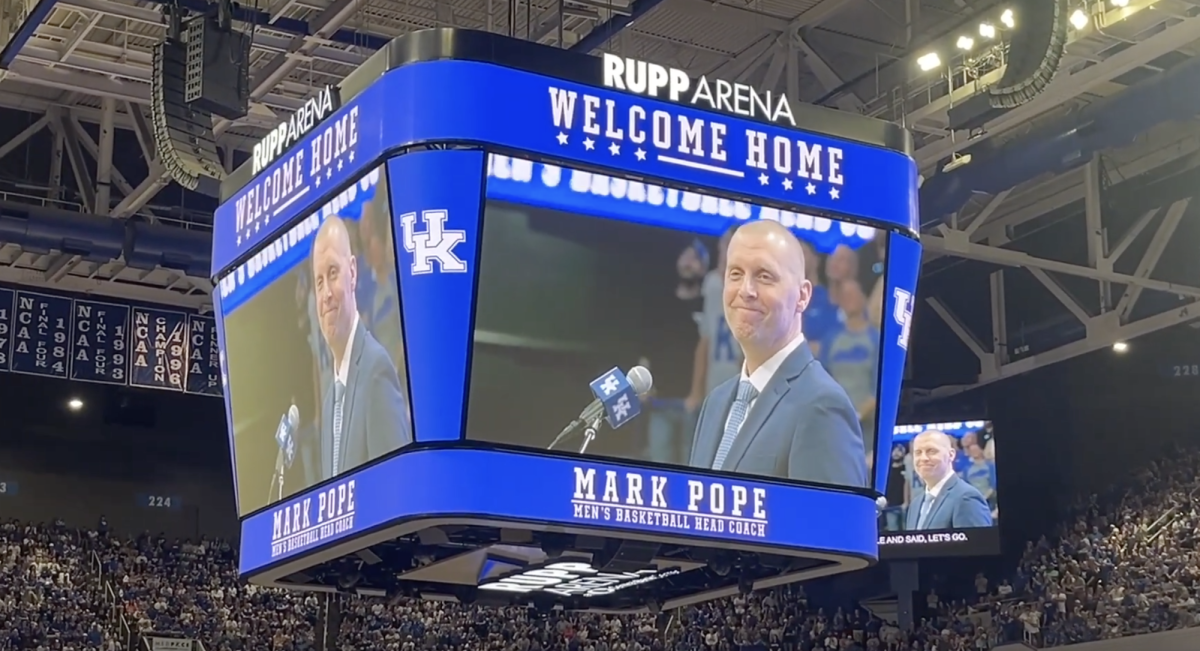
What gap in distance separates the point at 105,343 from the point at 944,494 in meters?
14.7

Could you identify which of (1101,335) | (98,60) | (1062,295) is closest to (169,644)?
(98,60)

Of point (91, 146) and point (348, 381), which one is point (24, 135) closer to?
point (91, 146)

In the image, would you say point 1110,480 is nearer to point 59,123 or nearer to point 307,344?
point 59,123

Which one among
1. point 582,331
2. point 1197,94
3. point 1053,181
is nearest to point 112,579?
point 1053,181

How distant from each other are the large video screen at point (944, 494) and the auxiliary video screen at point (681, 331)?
63.2 feet

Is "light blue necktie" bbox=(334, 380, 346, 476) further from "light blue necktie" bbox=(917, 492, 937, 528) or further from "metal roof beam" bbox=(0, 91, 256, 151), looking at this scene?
"light blue necktie" bbox=(917, 492, 937, 528)

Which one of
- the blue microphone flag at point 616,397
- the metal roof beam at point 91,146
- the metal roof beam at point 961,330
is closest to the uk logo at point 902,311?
the blue microphone flag at point 616,397

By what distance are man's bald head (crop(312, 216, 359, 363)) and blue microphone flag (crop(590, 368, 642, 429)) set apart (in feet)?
4.84

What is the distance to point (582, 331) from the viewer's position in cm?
946

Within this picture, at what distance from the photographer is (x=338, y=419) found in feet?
31.8

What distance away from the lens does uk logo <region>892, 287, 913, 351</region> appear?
33.7ft

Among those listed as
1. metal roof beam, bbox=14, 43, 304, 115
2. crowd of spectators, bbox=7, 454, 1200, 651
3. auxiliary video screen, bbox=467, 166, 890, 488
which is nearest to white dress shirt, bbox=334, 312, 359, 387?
auxiliary video screen, bbox=467, 166, 890, 488

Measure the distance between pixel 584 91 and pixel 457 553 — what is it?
3077mm

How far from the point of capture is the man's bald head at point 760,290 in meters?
9.82
